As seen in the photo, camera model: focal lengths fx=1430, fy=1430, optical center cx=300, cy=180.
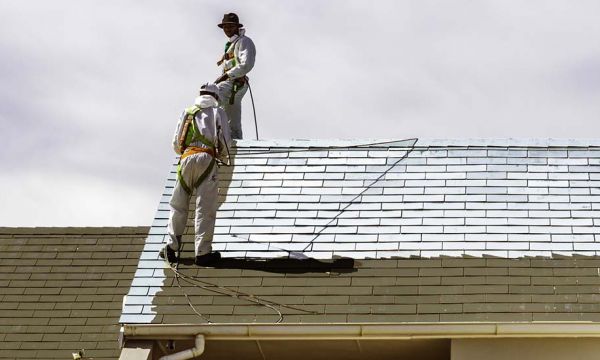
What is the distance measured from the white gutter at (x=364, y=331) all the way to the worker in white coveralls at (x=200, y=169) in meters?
1.19

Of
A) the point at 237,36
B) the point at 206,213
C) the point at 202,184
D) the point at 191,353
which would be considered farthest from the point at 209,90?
the point at 191,353

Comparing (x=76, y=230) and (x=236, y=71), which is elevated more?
(x=236, y=71)

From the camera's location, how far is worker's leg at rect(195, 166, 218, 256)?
1459 centimetres

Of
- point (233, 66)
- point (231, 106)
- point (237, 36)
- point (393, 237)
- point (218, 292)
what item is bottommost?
A: point (218, 292)

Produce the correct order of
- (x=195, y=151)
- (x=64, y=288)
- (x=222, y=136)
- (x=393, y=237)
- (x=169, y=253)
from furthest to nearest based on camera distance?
(x=64, y=288), (x=222, y=136), (x=195, y=151), (x=169, y=253), (x=393, y=237)

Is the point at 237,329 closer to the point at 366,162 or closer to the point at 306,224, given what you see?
the point at 306,224

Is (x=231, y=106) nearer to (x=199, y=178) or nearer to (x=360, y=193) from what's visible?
(x=199, y=178)

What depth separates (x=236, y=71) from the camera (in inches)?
691

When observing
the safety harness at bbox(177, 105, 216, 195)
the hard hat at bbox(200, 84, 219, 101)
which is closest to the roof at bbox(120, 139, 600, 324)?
the safety harness at bbox(177, 105, 216, 195)

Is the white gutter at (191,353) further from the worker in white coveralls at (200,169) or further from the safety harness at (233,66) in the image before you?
the safety harness at (233,66)

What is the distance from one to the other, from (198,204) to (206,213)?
14 centimetres

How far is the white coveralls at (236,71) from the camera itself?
17.6 metres

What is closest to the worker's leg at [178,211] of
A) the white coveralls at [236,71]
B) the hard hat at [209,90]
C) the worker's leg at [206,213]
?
the worker's leg at [206,213]

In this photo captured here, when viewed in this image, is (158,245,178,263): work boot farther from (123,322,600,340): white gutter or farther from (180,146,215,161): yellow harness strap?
(123,322,600,340): white gutter
